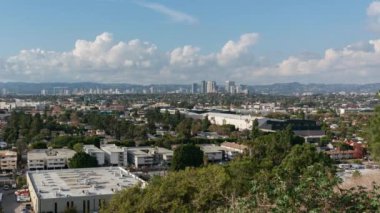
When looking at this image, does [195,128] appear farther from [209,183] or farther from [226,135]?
[209,183]

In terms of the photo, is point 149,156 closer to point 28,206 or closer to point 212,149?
point 212,149

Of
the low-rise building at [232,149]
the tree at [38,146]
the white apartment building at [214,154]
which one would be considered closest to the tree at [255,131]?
the low-rise building at [232,149]

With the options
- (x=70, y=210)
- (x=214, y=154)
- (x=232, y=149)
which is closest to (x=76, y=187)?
(x=70, y=210)

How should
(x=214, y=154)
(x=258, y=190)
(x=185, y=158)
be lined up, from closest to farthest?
(x=258, y=190), (x=185, y=158), (x=214, y=154)

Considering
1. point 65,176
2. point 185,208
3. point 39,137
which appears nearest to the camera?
point 185,208

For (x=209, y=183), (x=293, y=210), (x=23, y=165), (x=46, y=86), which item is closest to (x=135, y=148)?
(x=23, y=165)
